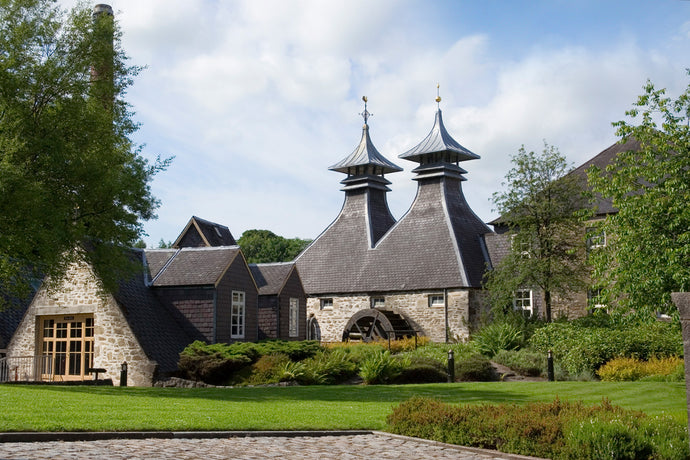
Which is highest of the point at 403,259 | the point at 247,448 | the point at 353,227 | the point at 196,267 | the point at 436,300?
the point at 353,227

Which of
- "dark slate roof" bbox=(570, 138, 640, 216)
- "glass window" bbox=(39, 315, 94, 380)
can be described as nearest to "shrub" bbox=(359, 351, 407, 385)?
"glass window" bbox=(39, 315, 94, 380)

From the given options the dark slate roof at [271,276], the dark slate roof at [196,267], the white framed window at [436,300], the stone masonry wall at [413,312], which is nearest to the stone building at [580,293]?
the stone masonry wall at [413,312]

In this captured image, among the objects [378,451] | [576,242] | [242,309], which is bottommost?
[378,451]

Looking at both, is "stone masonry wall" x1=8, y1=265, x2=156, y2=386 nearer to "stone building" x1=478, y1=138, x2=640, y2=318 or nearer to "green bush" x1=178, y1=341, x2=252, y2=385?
"green bush" x1=178, y1=341, x2=252, y2=385

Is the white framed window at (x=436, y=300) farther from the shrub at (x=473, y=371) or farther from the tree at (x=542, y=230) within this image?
the shrub at (x=473, y=371)

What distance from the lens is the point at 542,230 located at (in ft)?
98.8

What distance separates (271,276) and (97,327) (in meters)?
9.58

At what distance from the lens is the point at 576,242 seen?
99.1ft

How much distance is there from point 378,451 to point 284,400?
6.58 m

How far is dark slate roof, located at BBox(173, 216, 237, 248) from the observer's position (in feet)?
114

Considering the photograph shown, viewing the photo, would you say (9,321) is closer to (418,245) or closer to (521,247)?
(521,247)

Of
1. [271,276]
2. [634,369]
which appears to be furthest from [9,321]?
[634,369]

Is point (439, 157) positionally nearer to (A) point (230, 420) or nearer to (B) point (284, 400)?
(B) point (284, 400)

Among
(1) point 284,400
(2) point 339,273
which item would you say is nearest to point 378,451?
(1) point 284,400
